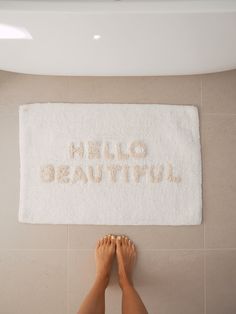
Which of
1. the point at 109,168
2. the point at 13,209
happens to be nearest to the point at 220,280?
the point at 109,168

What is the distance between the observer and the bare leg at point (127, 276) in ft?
3.72

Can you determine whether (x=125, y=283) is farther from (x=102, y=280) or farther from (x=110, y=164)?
(x=110, y=164)

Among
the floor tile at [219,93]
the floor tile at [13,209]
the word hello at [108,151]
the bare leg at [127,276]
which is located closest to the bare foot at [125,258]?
the bare leg at [127,276]

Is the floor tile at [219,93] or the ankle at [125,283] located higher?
the floor tile at [219,93]

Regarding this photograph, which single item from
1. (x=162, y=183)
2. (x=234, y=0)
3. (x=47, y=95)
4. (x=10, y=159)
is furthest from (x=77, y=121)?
(x=234, y=0)

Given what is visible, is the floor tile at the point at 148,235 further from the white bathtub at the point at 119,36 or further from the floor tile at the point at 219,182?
the white bathtub at the point at 119,36

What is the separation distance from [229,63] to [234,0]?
0.29 metres

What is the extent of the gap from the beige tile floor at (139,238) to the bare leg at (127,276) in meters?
0.05

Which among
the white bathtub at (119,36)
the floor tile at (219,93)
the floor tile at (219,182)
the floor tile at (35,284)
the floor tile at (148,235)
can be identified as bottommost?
the floor tile at (35,284)

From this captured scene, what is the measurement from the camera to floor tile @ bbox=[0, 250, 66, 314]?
127 cm

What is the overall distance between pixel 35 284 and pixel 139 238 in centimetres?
50

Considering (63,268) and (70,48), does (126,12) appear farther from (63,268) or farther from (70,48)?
(63,268)

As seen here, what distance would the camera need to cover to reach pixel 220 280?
1.29 meters

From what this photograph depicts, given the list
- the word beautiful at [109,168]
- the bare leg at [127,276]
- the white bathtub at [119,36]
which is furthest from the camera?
the word beautiful at [109,168]
